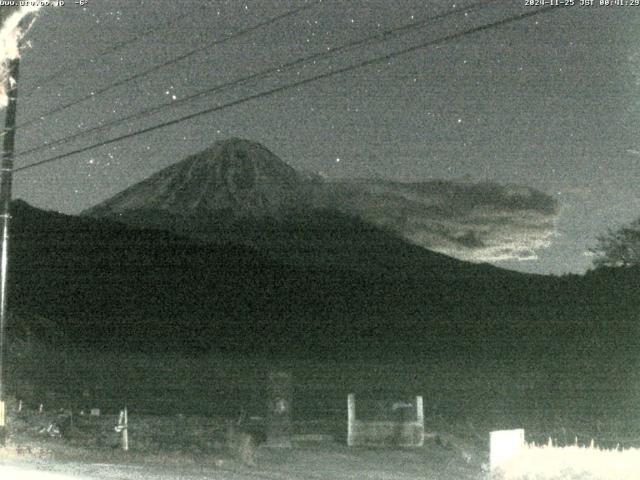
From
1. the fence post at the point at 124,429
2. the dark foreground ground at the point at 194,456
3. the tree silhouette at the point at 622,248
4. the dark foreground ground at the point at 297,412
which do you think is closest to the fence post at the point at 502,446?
the dark foreground ground at the point at 194,456

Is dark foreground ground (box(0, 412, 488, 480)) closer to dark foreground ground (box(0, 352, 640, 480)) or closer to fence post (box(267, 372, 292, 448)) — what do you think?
dark foreground ground (box(0, 352, 640, 480))

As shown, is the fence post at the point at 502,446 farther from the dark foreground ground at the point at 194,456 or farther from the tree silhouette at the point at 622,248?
the tree silhouette at the point at 622,248

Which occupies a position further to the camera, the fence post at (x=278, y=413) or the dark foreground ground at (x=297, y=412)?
the fence post at (x=278, y=413)

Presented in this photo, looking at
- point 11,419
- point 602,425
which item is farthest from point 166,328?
point 11,419

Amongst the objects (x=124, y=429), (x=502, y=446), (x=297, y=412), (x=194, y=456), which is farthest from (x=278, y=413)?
(x=297, y=412)

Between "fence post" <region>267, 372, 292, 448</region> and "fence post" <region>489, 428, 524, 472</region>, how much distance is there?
8.02 m

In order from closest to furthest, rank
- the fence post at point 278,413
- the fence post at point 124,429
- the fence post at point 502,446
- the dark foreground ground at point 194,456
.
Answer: the fence post at point 502,446 < the dark foreground ground at point 194,456 < the fence post at point 278,413 < the fence post at point 124,429

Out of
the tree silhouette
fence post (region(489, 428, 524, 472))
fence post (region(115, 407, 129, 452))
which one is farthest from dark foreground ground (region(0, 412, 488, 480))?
the tree silhouette

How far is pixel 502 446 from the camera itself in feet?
57.0

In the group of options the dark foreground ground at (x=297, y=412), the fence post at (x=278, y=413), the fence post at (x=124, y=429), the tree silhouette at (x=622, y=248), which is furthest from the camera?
the tree silhouette at (x=622, y=248)

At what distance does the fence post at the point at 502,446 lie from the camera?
17125 mm

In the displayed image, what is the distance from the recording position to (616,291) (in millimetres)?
68438

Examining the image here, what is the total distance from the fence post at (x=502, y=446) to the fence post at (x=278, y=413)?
8.02 m

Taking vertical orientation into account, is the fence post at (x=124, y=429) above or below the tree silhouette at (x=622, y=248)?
below
